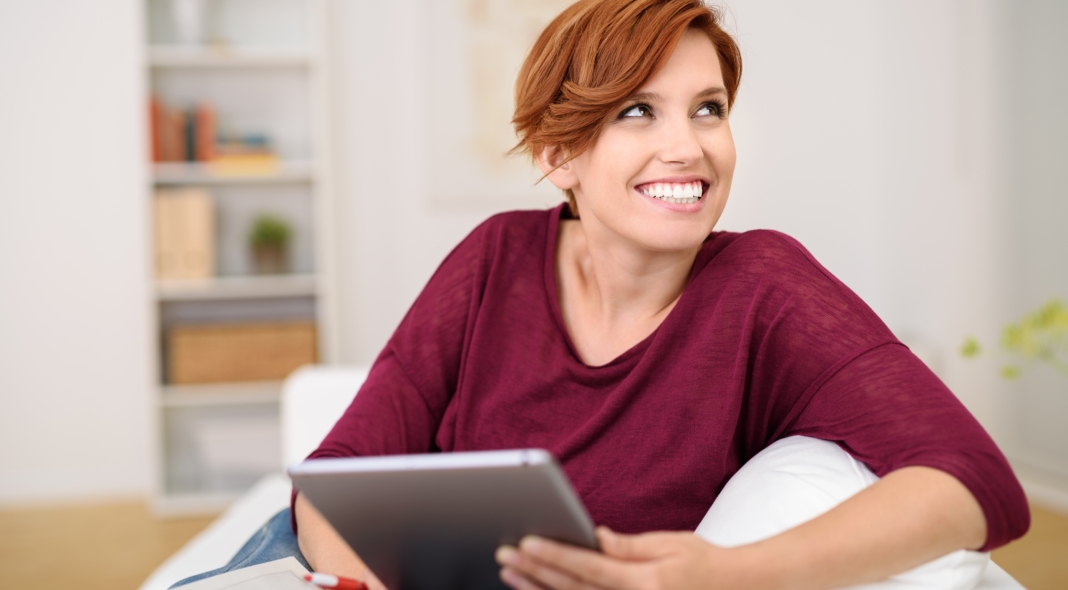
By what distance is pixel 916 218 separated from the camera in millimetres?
3543

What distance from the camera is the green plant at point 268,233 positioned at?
358cm

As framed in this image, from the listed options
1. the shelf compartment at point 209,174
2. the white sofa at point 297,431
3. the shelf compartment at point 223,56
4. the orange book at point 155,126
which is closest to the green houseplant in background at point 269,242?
the shelf compartment at point 209,174

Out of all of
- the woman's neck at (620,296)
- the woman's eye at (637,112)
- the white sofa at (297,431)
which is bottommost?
the white sofa at (297,431)

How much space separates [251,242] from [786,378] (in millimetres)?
2916

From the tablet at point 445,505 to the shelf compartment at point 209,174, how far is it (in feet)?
9.24

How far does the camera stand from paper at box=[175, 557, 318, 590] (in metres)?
0.89

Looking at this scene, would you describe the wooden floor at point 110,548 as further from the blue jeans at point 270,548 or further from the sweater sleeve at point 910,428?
the sweater sleeve at point 910,428

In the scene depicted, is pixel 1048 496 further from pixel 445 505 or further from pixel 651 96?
pixel 445 505

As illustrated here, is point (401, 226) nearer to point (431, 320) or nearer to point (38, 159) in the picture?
point (38, 159)

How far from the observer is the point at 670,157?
1110 millimetres

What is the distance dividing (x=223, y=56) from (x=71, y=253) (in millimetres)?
1039

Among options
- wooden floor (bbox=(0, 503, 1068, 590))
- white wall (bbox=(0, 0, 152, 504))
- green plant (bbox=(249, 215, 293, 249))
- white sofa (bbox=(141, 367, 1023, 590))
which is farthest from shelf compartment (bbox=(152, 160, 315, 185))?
white sofa (bbox=(141, 367, 1023, 590))

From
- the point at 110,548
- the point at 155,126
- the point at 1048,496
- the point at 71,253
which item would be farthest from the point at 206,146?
the point at 1048,496

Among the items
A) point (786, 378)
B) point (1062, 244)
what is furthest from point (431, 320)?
point (1062, 244)
